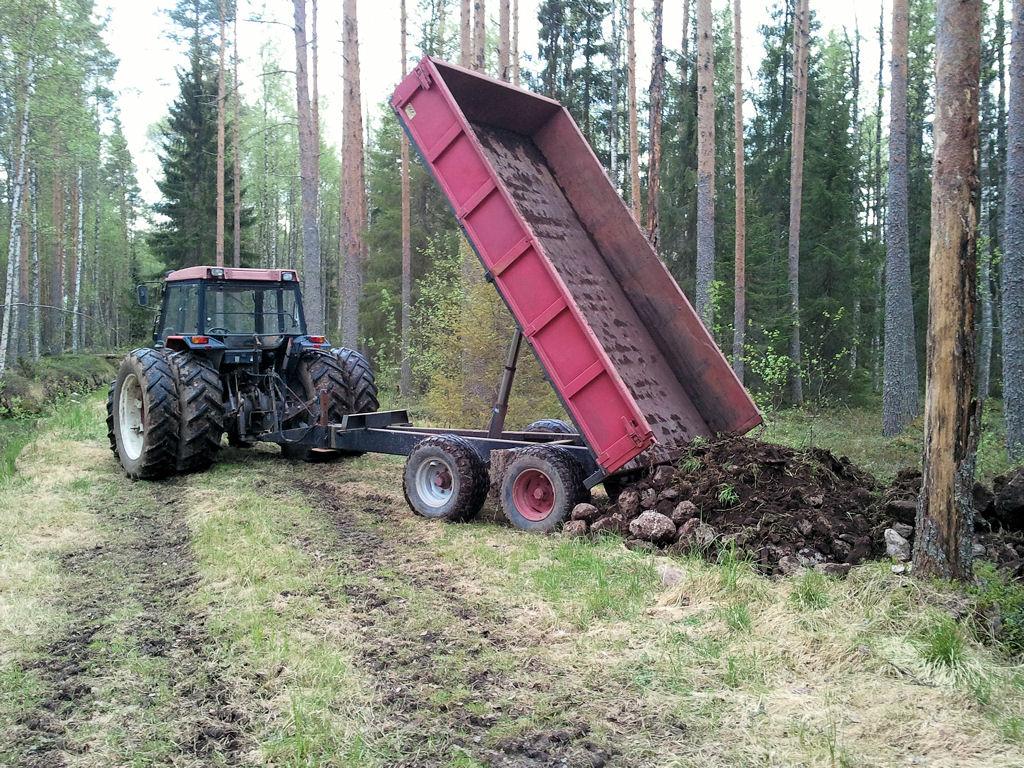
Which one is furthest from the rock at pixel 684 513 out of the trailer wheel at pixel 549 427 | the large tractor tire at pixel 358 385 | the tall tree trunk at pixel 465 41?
the tall tree trunk at pixel 465 41

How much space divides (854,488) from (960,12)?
10.4 ft

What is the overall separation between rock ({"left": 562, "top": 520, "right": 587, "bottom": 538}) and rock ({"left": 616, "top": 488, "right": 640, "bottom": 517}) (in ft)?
1.00

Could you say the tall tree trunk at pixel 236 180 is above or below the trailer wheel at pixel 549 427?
above

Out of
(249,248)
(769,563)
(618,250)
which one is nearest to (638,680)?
(769,563)

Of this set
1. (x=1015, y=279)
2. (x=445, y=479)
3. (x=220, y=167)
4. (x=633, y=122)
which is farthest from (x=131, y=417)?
(x=220, y=167)

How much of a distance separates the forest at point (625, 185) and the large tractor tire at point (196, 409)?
13.8ft

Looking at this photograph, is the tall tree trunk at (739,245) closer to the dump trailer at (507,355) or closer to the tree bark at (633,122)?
the tree bark at (633,122)

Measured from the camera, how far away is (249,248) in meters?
32.0

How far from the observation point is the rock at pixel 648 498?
19.4ft

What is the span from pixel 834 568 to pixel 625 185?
74.2ft

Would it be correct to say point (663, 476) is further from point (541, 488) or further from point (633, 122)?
point (633, 122)

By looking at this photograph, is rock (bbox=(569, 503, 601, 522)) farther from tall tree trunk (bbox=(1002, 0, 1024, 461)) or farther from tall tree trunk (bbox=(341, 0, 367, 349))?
tall tree trunk (bbox=(341, 0, 367, 349))

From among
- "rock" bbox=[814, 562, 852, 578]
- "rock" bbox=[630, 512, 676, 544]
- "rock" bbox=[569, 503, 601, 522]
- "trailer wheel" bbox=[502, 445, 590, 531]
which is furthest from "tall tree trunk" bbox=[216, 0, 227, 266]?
"rock" bbox=[814, 562, 852, 578]

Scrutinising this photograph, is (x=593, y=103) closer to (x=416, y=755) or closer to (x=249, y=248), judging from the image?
(x=249, y=248)
